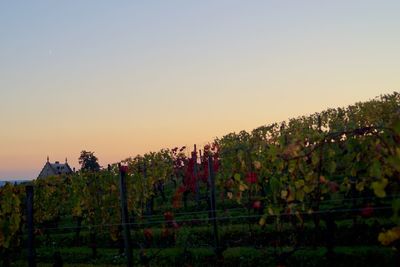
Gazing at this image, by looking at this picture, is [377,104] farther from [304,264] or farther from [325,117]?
[304,264]

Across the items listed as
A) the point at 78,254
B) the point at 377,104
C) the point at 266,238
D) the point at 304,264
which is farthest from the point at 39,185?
the point at 377,104

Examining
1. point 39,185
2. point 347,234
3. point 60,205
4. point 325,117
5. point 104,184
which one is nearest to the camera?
point 347,234

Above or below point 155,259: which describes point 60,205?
above

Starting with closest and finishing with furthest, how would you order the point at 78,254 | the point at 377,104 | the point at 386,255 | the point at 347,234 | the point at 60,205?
1. the point at 386,255
2. the point at 347,234
3. the point at 78,254
4. the point at 60,205
5. the point at 377,104

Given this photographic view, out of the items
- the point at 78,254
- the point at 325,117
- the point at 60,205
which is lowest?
the point at 78,254

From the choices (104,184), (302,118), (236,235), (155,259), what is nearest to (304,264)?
(236,235)

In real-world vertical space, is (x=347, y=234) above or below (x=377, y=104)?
below

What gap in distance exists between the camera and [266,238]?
43.9ft

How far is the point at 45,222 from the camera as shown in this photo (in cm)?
2317

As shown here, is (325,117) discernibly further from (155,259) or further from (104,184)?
(155,259)

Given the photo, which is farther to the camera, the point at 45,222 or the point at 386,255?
the point at 45,222

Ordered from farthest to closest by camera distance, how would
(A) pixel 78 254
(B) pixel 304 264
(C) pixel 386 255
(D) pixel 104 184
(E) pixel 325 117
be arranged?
(E) pixel 325 117 < (D) pixel 104 184 < (A) pixel 78 254 < (B) pixel 304 264 < (C) pixel 386 255

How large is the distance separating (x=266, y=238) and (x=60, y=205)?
13.0 m

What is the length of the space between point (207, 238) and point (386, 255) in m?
5.44
